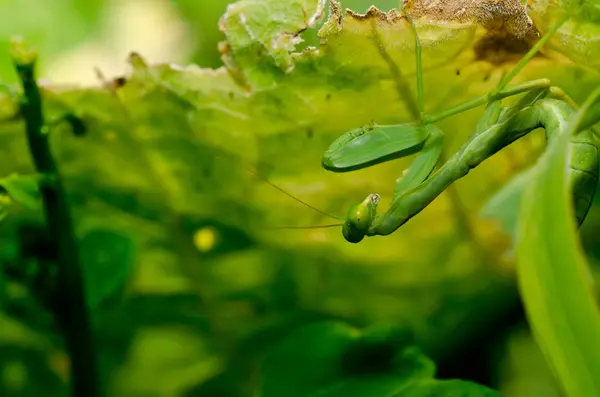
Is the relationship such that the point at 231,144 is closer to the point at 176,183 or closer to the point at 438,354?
the point at 176,183

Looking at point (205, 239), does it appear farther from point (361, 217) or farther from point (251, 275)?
point (361, 217)

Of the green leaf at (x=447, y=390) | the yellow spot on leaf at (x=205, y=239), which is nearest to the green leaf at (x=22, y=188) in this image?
the yellow spot on leaf at (x=205, y=239)

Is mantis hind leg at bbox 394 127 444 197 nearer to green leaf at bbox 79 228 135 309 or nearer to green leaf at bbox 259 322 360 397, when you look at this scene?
green leaf at bbox 259 322 360 397

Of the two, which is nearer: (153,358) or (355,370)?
(355,370)

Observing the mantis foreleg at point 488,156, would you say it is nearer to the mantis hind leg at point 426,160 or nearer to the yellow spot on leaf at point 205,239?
the mantis hind leg at point 426,160

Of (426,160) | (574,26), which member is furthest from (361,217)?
(574,26)

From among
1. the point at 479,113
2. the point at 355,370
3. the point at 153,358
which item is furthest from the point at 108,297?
the point at 479,113
